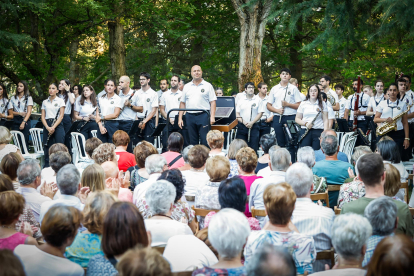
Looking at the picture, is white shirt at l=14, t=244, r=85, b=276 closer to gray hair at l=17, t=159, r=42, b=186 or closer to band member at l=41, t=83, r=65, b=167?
gray hair at l=17, t=159, r=42, b=186

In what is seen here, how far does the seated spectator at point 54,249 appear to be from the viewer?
238cm

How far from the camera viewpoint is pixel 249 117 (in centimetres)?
971

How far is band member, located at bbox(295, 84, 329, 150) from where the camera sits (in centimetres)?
761

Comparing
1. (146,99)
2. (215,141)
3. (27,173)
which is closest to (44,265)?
(27,173)

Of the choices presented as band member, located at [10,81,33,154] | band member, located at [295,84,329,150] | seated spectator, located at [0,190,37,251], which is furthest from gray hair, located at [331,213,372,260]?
band member, located at [10,81,33,154]

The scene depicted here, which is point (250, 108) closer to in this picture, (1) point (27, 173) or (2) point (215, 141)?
(2) point (215, 141)

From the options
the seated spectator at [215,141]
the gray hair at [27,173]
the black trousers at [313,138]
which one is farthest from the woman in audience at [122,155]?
the black trousers at [313,138]

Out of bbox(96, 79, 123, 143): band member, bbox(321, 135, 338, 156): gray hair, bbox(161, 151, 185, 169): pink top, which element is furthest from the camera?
bbox(96, 79, 123, 143): band member

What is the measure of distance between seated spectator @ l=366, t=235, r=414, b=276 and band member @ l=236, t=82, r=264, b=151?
24.9 ft

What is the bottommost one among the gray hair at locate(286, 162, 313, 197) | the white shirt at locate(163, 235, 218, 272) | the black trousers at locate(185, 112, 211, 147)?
the white shirt at locate(163, 235, 218, 272)

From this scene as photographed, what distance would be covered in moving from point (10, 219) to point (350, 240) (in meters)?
2.18

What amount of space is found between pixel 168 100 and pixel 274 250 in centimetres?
848

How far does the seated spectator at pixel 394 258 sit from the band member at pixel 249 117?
7.60 m

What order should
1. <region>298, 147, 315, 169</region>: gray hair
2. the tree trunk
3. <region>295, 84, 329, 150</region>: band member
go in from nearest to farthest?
1. <region>298, 147, 315, 169</region>: gray hair
2. <region>295, 84, 329, 150</region>: band member
3. the tree trunk
